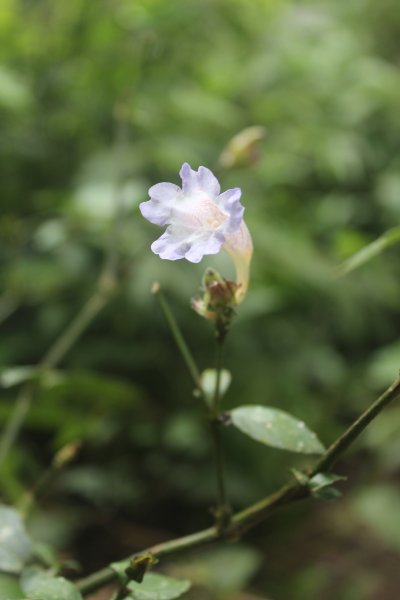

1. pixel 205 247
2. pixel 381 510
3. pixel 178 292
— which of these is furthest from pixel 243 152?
pixel 381 510

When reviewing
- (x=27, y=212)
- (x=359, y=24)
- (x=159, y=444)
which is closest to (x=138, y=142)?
(x=27, y=212)

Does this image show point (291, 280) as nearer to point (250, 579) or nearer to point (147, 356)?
point (147, 356)

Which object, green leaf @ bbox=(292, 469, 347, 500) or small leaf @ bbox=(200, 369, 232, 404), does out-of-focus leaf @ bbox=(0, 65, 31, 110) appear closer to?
small leaf @ bbox=(200, 369, 232, 404)

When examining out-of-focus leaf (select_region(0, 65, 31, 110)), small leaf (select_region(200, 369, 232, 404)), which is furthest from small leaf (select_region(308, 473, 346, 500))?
out-of-focus leaf (select_region(0, 65, 31, 110))

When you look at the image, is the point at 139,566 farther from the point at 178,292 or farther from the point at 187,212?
the point at 178,292

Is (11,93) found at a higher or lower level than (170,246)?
higher

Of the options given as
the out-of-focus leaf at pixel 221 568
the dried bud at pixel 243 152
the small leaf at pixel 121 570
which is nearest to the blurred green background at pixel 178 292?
the out-of-focus leaf at pixel 221 568
